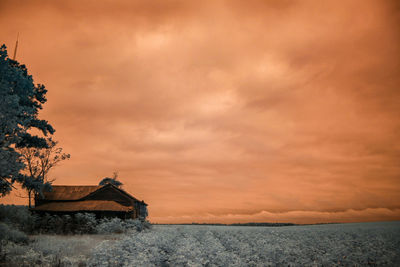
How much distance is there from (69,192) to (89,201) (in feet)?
17.8

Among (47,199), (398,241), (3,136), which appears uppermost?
(3,136)

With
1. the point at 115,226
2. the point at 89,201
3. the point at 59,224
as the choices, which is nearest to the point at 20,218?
the point at 59,224

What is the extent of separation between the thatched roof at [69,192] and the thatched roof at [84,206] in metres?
1.73

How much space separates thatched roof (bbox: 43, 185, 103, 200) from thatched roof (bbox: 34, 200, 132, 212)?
1.73m

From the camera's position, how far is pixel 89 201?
143 feet

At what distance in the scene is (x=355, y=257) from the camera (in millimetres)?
16672

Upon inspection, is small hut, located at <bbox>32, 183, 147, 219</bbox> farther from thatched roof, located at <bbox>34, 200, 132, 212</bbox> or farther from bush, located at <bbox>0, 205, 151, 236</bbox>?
bush, located at <bbox>0, 205, 151, 236</bbox>

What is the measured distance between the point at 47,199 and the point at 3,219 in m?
11.5

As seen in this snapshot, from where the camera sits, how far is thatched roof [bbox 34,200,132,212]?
4050 cm

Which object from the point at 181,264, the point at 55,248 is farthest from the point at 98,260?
the point at 55,248

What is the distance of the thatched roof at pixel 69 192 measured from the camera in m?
44.9

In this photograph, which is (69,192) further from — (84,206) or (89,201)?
(84,206)

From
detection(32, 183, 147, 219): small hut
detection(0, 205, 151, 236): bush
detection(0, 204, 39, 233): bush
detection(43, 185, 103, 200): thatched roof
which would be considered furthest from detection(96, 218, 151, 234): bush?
detection(43, 185, 103, 200): thatched roof

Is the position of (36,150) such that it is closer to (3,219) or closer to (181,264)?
(3,219)
